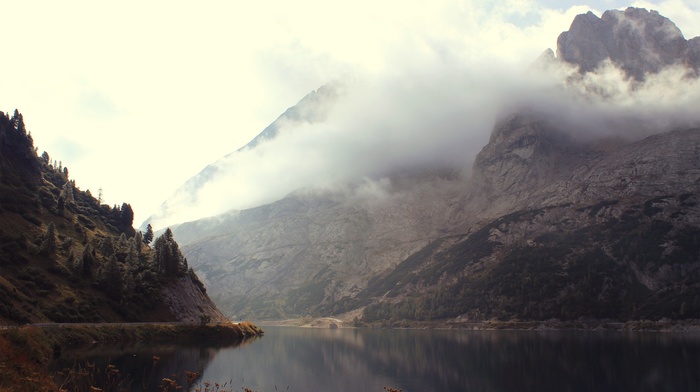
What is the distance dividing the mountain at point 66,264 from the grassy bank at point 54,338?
7601 millimetres

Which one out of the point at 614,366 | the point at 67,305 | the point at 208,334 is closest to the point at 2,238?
the point at 67,305

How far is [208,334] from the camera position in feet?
505

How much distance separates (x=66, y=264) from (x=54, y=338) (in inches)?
2092

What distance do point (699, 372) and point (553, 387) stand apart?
32207 millimetres

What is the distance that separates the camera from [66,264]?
13400 centimetres

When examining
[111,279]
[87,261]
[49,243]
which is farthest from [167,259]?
[49,243]

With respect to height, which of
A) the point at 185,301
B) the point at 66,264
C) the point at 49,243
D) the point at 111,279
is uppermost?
the point at 49,243

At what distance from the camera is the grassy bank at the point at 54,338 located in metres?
35.4

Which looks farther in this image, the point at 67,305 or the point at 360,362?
the point at 360,362

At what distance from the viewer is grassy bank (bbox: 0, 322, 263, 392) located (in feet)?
116

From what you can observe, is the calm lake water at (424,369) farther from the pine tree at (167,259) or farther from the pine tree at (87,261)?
the pine tree at (167,259)

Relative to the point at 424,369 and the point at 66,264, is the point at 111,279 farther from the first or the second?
the point at 424,369

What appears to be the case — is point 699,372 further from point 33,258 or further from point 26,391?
point 33,258

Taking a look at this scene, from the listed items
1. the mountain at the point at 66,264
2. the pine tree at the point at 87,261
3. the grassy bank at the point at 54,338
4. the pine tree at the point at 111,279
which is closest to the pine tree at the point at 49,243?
the mountain at the point at 66,264
